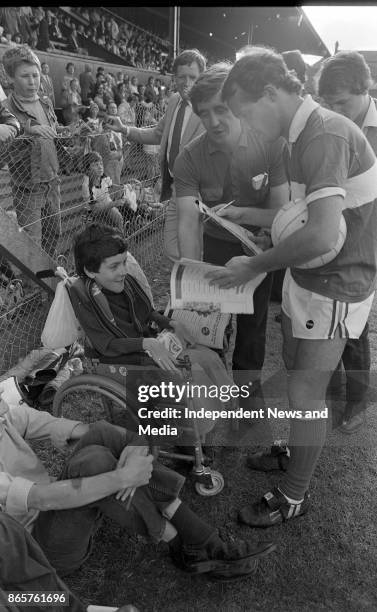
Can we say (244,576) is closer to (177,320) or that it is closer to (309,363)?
(309,363)

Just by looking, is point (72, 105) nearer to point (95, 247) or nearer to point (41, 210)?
point (41, 210)

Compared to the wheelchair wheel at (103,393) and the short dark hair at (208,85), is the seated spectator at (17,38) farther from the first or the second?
the wheelchair wheel at (103,393)

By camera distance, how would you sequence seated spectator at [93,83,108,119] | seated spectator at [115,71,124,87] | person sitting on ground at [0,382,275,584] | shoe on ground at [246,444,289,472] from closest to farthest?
1. person sitting on ground at [0,382,275,584]
2. shoe on ground at [246,444,289,472]
3. seated spectator at [93,83,108,119]
4. seated spectator at [115,71,124,87]

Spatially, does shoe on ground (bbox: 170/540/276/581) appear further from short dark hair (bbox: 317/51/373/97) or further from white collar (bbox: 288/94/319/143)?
short dark hair (bbox: 317/51/373/97)

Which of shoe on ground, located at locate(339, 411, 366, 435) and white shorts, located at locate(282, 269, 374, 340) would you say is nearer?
white shorts, located at locate(282, 269, 374, 340)

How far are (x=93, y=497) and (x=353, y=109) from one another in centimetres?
217

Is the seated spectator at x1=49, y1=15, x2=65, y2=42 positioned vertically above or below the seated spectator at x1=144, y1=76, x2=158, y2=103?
above

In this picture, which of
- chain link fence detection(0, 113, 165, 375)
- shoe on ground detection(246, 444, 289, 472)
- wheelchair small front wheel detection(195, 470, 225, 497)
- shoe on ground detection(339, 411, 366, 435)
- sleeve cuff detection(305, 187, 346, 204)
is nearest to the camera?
sleeve cuff detection(305, 187, 346, 204)

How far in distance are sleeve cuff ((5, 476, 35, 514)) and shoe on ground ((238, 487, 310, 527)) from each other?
3.23 ft

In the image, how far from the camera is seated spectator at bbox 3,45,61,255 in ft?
9.95

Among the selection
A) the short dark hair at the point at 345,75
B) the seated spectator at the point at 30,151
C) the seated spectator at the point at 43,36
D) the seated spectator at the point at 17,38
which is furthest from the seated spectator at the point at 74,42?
the short dark hair at the point at 345,75

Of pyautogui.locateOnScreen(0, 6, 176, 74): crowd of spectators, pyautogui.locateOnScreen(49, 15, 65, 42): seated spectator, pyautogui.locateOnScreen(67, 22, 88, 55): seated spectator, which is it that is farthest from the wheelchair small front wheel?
pyautogui.locateOnScreen(67, 22, 88, 55): seated spectator

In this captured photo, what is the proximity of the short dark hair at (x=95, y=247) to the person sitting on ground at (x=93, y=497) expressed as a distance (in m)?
0.68

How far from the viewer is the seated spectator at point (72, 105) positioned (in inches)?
273
